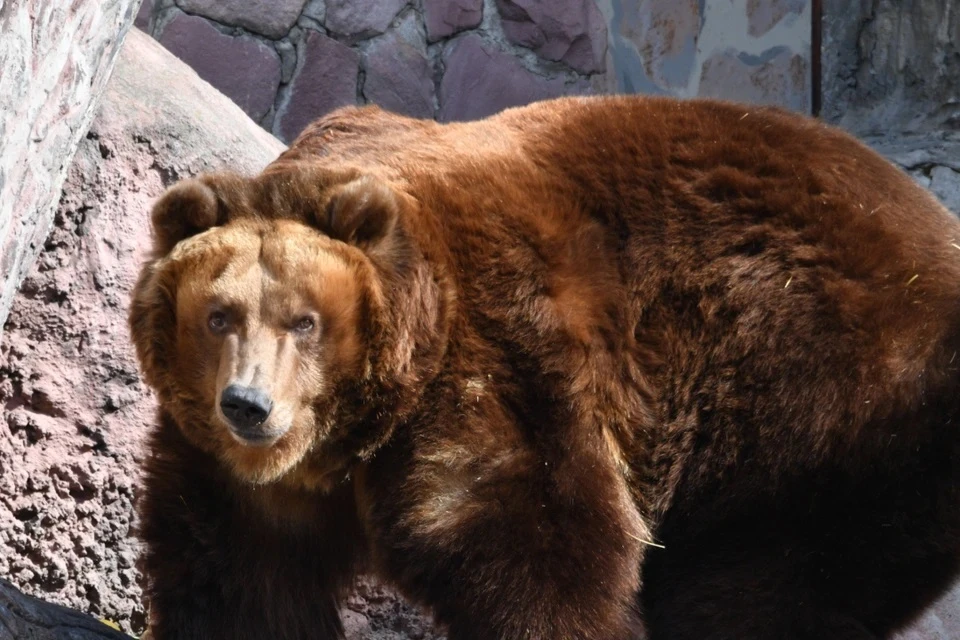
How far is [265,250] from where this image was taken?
3.55 meters

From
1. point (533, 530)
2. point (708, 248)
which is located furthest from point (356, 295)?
point (708, 248)

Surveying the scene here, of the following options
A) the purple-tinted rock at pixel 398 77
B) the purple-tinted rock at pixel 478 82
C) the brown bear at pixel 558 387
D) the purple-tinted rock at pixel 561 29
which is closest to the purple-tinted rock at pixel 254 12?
the purple-tinted rock at pixel 398 77

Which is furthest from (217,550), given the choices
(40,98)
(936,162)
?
(936,162)

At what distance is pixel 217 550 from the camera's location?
381cm

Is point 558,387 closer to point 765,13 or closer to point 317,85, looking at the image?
point 317,85

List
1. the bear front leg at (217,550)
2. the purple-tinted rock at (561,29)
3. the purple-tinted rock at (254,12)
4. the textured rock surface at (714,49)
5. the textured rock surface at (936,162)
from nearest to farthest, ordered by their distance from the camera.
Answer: the bear front leg at (217,550) < the purple-tinted rock at (254,12) < the textured rock surface at (936,162) < the purple-tinted rock at (561,29) < the textured rock surface at (714,49)

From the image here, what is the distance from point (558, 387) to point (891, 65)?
209 inches

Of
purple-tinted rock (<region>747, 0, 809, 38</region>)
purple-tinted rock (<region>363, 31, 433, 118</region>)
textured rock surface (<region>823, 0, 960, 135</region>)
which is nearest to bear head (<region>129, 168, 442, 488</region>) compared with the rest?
purple-tinted rock (<region>363, 31, 433, 118</region>)

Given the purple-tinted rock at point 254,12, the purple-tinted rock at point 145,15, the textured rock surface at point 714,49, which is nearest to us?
the purple-tinted rock at point 145,15

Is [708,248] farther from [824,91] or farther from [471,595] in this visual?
[824,91]

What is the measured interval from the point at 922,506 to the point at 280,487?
6.20ft

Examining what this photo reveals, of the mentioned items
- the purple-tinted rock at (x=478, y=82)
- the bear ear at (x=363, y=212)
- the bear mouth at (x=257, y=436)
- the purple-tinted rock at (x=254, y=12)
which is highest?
the bear ear at (x=363, y=212)

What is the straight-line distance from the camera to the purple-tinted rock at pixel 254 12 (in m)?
7.32

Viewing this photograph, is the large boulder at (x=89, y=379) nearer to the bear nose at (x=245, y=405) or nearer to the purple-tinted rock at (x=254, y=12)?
the bear nose at (x=245, y=405)
